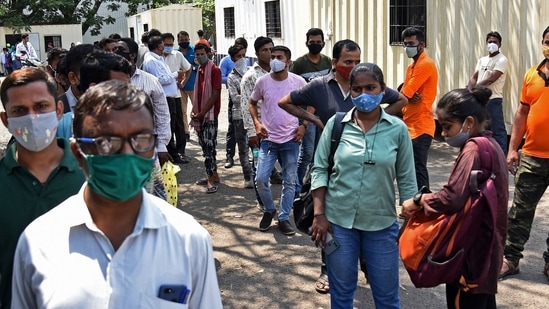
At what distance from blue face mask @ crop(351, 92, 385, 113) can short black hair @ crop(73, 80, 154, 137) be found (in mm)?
2166

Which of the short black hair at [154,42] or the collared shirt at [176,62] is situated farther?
the collared shirt at [176,62]

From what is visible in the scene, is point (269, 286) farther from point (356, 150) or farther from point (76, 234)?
point (76, 234)

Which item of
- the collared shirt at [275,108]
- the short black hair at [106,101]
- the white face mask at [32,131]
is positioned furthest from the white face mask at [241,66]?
the short black hair at [106,101]

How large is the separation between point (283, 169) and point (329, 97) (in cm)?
196

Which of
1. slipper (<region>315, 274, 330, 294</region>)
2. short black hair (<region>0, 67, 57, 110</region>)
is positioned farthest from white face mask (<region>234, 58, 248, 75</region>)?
short black hair (<region>0, 67, 57, 110</region>)

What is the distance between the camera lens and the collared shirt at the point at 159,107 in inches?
212

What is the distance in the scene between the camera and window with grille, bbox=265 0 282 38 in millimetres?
19094

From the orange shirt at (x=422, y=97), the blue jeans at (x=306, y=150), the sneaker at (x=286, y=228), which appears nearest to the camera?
the sneaker at (x=286, y=228)

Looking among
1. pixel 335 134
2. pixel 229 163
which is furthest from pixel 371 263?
pixel 229 163

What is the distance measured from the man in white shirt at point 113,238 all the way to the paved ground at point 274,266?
3381mm

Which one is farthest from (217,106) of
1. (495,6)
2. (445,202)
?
(445,202)

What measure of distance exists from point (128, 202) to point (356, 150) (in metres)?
2.21

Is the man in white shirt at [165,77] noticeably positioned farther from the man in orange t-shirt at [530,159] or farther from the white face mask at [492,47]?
the man in orange t-shirt at [530,159]

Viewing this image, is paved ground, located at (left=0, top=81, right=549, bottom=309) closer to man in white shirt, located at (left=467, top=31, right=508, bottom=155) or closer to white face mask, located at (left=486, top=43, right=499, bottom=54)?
man in white shirt, located at (left=467, top=31, right=508, bottom=155)
